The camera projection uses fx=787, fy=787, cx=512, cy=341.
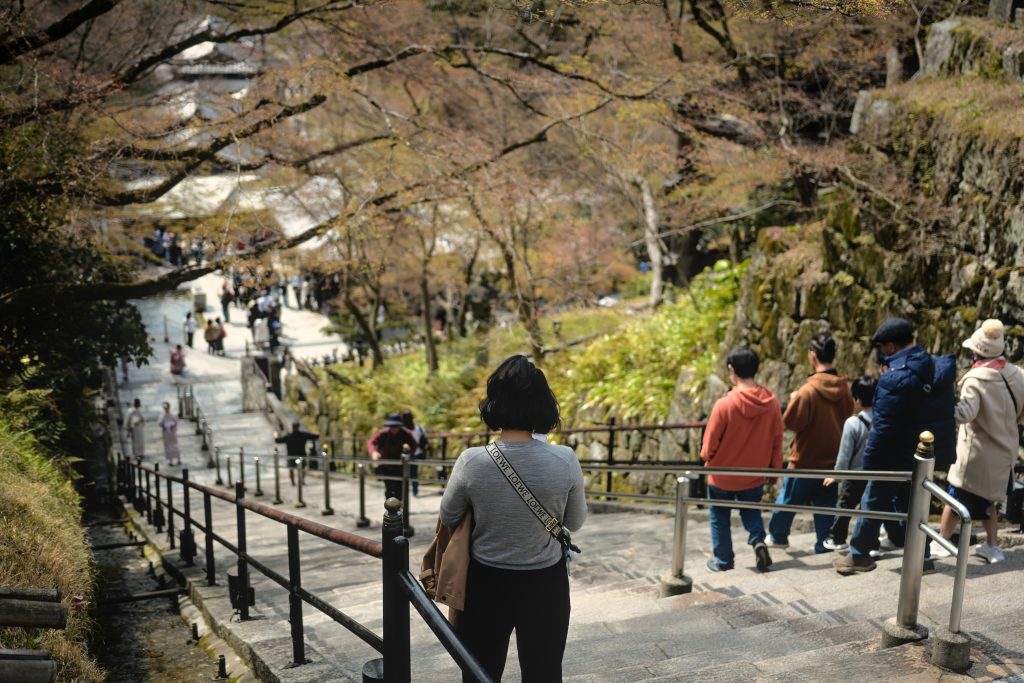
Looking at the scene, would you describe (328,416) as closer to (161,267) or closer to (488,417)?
(161,267)

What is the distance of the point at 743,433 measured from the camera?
5.22 metres

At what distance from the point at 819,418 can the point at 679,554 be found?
1564mm

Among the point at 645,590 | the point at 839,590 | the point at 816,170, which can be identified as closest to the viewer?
the point at 839,590

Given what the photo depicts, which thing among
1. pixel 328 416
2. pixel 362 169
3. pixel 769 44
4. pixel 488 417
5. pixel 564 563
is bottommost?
pixel 328 416

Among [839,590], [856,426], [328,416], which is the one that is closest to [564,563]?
[839,590]

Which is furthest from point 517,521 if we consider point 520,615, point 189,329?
point 189,329

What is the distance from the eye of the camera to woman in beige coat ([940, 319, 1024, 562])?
4570 millimetres

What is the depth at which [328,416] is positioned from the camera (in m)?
20.7

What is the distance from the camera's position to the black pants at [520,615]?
9.02ft

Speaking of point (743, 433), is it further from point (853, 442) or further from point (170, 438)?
point (170, 438)

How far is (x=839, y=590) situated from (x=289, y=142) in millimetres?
10951

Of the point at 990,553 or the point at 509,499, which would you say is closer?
the point at 509,499

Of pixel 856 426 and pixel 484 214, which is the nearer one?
pixel 856 426

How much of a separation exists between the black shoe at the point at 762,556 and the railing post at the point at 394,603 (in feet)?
11.0
